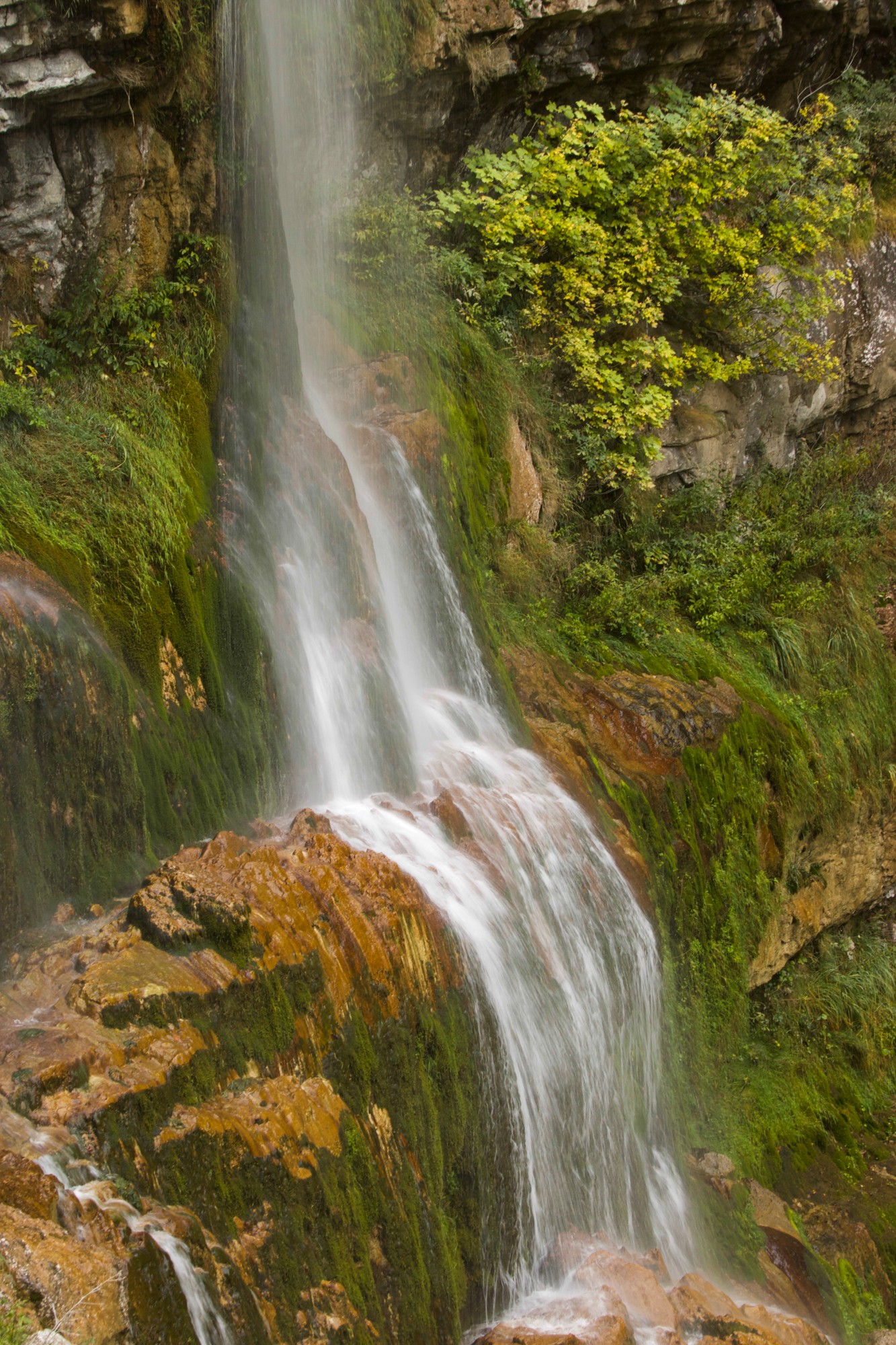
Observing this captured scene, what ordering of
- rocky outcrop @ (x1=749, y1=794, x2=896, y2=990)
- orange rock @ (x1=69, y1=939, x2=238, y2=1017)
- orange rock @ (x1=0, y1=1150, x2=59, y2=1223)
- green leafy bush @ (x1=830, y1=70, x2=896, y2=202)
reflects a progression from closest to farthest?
orange rock @ (x1=0, y1=1150, x2=59, y2=1223)
orange rock @ (x1=69, y1=939, x2=238, y2=1017)
rocky outcrop @ (x1=749, y1=794, x2=896, y2=990)
green leafy bush @ (x1=830, y1=70, x2=896, y2=202)

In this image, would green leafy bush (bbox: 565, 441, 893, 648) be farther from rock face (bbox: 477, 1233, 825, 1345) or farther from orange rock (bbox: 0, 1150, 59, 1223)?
orange rock (bbox: 0, 1150, 59, 1223)

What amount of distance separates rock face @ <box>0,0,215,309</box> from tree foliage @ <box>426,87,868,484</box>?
3653 millimetres

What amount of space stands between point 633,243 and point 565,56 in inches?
73.4

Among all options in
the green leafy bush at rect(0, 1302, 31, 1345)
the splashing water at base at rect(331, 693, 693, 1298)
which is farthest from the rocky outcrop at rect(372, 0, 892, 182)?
the green leafy bush at rect(0, 1302, 31, 1345)

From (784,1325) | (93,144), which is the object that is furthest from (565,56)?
(784,1325)

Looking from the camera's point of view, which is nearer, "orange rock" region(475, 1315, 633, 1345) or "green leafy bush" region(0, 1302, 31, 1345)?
"green leafy bush" region(0, 1302, 31, 1345)

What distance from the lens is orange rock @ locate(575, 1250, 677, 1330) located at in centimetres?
538

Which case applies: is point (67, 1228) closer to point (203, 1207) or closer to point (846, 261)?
point (203, 1207)

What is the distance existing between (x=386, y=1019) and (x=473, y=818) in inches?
70.3

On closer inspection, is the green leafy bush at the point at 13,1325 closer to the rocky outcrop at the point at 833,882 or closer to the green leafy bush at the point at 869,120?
the rocky outcrop at the point at 833,882

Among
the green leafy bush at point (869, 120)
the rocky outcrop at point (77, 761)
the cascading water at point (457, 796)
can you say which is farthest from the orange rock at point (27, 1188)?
the green leafy bush at point (869, 120)

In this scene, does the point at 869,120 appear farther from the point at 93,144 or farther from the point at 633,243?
the point at 93,144

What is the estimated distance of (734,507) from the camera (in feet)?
38.9

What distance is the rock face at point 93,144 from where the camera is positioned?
5.45m
